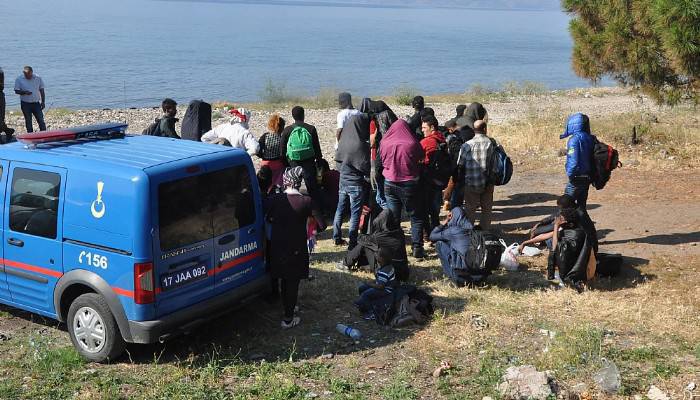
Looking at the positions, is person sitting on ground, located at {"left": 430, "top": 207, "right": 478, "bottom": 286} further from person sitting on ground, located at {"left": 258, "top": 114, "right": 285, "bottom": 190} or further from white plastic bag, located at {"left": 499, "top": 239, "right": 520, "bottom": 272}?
person sitting on ground, located at {"left": 258, "top": 114, "right": 285, "bottom": 190}

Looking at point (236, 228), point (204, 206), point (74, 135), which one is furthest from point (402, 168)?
point (74, 135)

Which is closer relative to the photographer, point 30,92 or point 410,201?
point 410,201

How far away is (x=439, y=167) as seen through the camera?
389 inches

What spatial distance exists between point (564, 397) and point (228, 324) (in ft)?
10.6

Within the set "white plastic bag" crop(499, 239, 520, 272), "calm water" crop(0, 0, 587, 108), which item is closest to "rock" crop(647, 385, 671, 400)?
"white plastic bag" crop(499, 239, 520, 272)

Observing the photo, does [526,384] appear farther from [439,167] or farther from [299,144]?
[299,144]

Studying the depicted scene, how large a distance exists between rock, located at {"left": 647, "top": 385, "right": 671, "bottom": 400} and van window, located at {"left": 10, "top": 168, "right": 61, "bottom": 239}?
485cm

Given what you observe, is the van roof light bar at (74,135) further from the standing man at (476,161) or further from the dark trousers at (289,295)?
the standing man at (476,161)

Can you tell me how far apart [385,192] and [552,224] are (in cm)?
220

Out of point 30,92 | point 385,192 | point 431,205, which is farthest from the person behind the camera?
point 30,92

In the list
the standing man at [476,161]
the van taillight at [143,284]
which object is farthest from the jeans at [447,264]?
the van taillight at [143,284]

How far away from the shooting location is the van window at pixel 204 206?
6148 millimetres

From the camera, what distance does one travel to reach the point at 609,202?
1238cm

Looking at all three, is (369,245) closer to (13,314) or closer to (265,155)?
(265,155)
